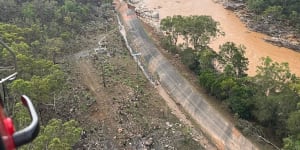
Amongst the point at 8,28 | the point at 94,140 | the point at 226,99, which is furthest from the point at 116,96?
the point at 8,28

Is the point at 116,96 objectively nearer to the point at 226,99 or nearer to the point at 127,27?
the point at 226,99

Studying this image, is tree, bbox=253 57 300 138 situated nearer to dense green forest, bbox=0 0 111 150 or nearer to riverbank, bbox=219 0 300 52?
dense green forest, bbox=0 0 111 150

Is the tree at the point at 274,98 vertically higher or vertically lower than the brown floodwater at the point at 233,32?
higher

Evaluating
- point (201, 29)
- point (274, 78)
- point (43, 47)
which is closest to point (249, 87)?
point (274, 78)

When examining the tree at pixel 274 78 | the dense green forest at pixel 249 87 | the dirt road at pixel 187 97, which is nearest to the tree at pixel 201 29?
the dense green forest at pixel 249 87

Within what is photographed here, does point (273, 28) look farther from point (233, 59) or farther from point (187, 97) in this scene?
point (187, 97)

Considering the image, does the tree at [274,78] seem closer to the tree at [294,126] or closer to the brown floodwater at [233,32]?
the tree at [294,126]
